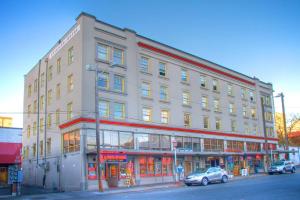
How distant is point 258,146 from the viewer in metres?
53.9

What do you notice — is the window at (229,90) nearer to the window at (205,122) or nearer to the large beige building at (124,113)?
the large beige building at (124,113)

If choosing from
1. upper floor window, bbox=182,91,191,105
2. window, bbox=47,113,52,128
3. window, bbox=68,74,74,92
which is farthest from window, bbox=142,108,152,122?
window, bbox=47,113,52,128

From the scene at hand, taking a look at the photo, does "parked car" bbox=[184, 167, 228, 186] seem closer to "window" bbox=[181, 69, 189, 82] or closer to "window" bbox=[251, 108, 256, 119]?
"window" bbox=[181, 69, 189, 82]

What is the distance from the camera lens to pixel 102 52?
34000mm

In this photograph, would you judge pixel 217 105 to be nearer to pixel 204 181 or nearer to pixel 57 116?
pixel 204 181

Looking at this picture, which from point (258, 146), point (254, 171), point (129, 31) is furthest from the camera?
point (258, 146)

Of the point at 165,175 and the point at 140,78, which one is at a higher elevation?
the point at 140,78

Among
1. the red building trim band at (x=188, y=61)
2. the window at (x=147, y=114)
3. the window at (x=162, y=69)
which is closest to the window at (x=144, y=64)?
the red building trim band at (x=188, y=61)

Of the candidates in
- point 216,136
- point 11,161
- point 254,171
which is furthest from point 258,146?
point 11,161

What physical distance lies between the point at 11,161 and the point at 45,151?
668 centimetres

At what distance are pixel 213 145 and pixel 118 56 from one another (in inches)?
736

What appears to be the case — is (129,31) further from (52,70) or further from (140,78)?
(52,70)

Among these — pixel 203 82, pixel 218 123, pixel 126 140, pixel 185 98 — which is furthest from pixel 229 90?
pixel 126 140

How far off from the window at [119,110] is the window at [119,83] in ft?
5.09
